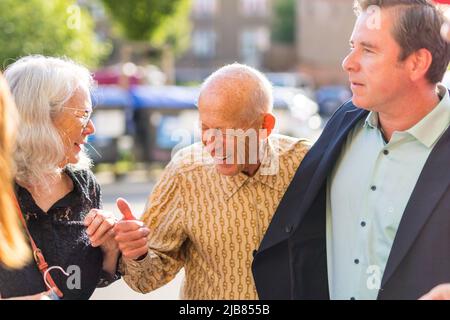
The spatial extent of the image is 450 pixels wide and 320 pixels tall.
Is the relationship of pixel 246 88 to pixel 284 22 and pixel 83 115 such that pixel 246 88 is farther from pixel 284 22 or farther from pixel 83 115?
pixel 284 22

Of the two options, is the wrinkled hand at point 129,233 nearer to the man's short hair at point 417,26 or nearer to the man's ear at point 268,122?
the man's ear at point 268,122

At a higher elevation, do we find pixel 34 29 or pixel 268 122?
pixel 268 122

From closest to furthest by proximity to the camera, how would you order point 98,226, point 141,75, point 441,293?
point 441,293 < point 98,226 < point 141,75

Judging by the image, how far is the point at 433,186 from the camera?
2277 millimetres

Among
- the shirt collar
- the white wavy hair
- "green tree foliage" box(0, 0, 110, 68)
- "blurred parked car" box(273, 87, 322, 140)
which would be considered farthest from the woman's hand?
"blurred parked car" box(273, 87, 322, 140)

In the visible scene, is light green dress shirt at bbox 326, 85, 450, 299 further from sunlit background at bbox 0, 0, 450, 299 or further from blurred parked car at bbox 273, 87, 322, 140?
blurred parked car at bbox 273, 87, 322, 140

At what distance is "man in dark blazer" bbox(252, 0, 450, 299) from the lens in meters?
2.27

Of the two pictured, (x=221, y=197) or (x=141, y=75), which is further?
(x=141, y=75)

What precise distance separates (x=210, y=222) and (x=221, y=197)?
0.09 metres

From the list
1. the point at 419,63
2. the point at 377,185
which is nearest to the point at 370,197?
the point at 377,185

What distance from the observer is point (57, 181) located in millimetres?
2533

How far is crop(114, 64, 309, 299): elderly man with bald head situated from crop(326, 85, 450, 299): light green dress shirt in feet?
0.86

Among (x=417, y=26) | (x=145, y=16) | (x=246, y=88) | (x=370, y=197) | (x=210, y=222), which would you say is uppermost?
(x=417, y=26)

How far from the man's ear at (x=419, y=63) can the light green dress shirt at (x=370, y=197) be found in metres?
0.11
